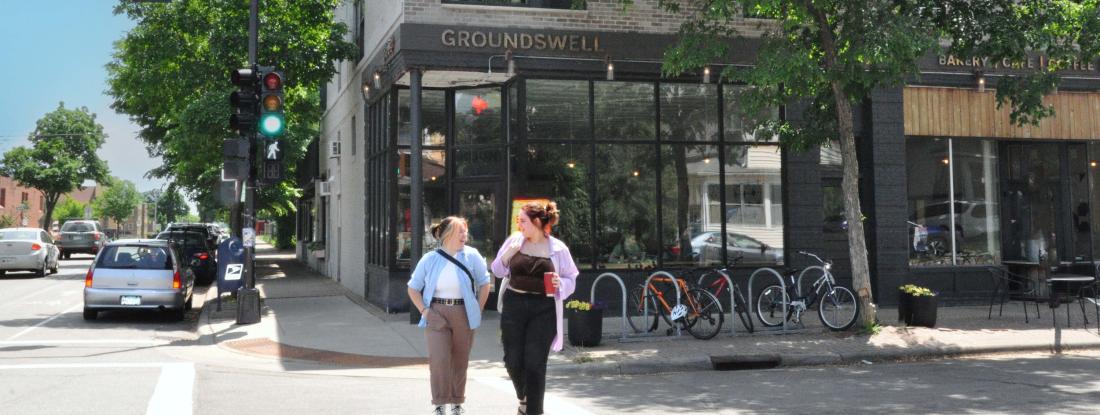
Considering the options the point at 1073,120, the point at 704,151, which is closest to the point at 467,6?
the point at 704,151

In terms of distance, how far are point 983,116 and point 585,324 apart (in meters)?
9.64

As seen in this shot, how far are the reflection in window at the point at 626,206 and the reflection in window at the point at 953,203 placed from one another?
5.14 meters

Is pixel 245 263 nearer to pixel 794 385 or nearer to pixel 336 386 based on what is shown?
pixel 336 386

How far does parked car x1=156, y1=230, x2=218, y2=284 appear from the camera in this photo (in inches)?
899

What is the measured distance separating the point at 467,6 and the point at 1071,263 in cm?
1217

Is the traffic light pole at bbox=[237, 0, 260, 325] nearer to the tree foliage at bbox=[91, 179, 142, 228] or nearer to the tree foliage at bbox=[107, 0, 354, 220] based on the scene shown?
the tree foliage at bbox=[107, 0, 354, 220]

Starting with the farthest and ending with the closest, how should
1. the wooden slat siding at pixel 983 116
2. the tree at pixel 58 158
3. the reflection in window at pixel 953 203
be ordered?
the tree at pixel 58 158 → the reflection in window at pixel 953 203 → the wooden slat siding at pixel 983 116

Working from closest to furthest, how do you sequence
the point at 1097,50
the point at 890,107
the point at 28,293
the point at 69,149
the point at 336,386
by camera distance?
the point at 336,386 → the point at 1097,50 → the point at 890,107 → the point at 28,293 → the point at 69,149

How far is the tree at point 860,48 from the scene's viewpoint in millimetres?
10508

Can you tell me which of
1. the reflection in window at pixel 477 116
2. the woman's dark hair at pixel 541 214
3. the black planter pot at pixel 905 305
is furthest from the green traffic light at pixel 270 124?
the black planter pot at pixel 905 305

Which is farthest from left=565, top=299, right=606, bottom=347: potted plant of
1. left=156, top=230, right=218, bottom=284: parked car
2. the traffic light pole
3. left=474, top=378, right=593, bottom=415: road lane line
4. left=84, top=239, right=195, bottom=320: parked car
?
left=156, top=230, right=218, bottom=284: parked car

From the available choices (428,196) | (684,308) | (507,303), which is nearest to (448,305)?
(507,303)

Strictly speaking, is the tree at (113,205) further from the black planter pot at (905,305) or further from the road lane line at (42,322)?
the black planter pot at (905,305)

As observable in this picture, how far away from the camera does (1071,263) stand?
51.1 feet
